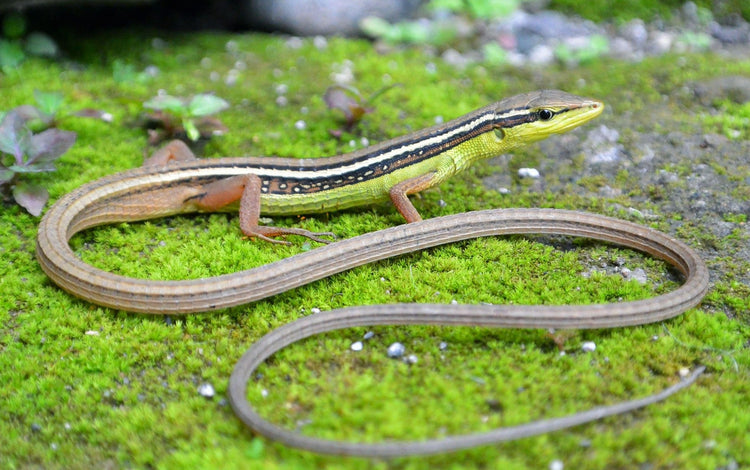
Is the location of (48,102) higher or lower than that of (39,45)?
higher

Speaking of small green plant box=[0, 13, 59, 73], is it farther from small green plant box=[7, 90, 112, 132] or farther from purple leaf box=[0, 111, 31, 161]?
purple leaf box=[0, 111, 31, 161]

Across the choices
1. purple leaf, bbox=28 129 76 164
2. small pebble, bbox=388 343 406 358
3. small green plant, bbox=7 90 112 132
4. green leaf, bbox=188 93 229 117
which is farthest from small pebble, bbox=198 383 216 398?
small green plant, bbox=7 90 112 132

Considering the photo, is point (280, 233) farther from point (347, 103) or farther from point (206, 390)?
point (347, 103)

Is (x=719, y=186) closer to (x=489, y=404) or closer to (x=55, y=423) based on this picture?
(x=489, y=404)

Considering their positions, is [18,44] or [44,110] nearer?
[44,110]

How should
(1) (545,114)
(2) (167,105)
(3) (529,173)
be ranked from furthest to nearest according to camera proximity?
(3) (529,173) < (2) (167,105) < (1) (545,114)

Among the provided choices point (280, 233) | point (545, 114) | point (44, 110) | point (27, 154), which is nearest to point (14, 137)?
point (27, 154)

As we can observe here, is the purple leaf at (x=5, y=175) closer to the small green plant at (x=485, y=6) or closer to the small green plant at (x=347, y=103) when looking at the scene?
the small green plant at (x=347, y=103)
